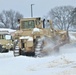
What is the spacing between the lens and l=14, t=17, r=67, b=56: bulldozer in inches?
1130

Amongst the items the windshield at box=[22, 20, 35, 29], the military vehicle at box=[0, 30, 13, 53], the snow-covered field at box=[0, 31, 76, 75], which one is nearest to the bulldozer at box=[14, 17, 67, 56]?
the windshield at box=[22, 20, 35, 29]

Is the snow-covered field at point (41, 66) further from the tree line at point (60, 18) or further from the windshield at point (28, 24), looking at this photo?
the tree line at point (60, 18)

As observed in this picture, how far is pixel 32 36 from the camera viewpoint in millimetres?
28969

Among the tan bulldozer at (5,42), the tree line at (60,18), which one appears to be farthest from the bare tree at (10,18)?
the tan bulldozer at (5,42)

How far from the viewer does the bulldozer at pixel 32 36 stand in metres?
28.7

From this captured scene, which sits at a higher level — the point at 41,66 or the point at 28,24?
the point at 28,24

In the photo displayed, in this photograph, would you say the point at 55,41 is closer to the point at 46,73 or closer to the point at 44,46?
the point at 44,46

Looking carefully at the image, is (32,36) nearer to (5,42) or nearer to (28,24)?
(28,24)

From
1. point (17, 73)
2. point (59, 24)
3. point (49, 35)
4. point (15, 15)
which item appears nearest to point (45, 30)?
point (49, 35)

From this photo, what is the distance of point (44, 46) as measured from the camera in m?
28.9

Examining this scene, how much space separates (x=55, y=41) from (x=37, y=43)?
2.19 meters

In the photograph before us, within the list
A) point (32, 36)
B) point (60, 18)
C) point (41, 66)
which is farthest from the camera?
point (60, 18)

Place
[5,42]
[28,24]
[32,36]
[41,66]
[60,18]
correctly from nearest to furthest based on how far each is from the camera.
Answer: [41,66]
[32,36]
[28,24]
[5,42]
[60,18]

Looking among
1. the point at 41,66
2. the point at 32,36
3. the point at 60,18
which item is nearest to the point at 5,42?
the point at 32,36
